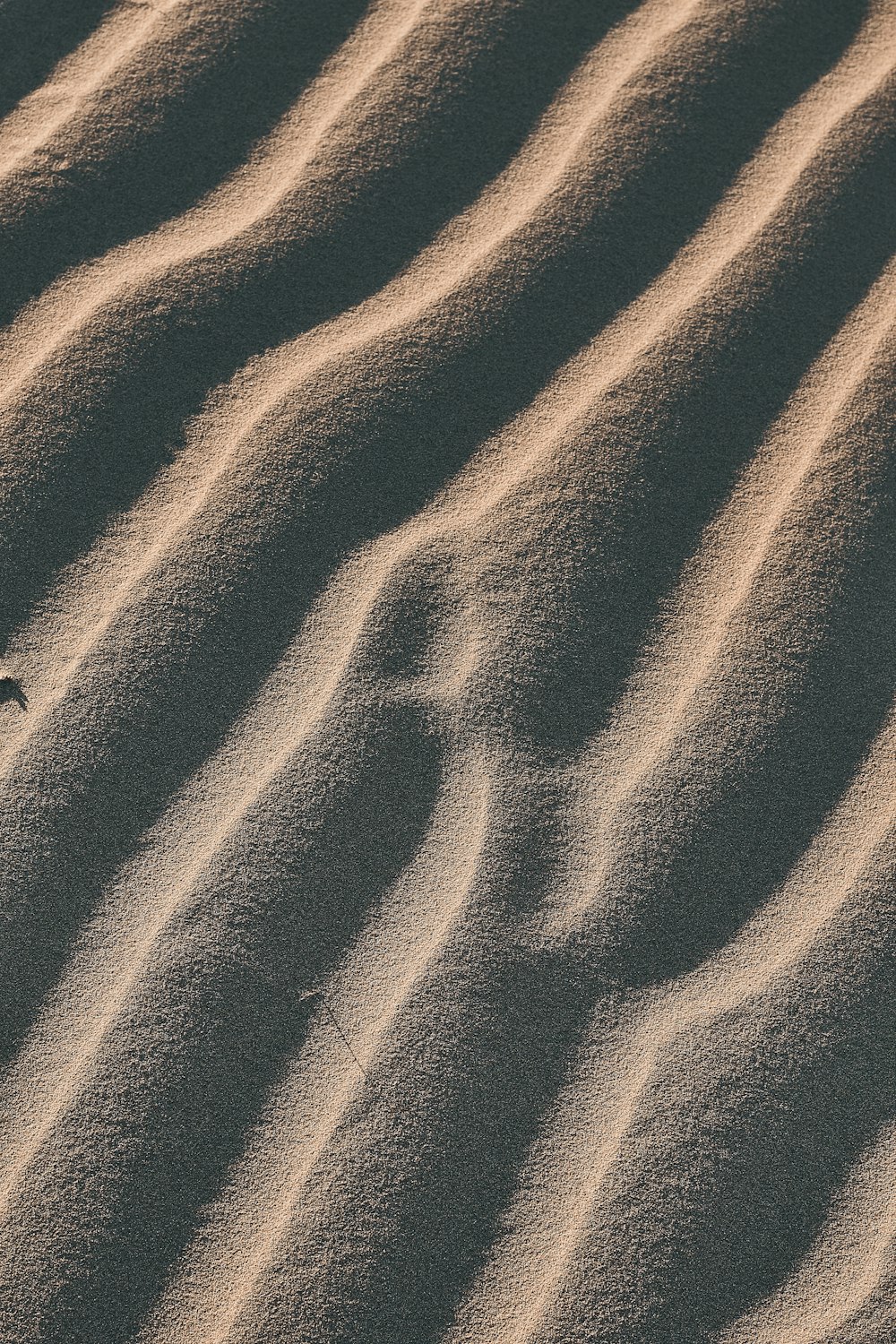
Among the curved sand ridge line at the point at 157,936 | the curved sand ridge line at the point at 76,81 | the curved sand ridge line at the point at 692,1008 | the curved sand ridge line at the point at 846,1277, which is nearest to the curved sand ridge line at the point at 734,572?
the curved sand ridge line at the point at 692,1008

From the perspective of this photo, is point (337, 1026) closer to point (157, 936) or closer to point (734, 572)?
point (157, 936)

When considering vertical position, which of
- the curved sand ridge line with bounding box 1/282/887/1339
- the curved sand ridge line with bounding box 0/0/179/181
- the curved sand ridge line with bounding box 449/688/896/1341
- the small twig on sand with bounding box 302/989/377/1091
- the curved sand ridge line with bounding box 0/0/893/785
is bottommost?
the curved sand ridge line with bounding box 449/688/896/1341

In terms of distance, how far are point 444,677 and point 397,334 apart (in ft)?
1.72

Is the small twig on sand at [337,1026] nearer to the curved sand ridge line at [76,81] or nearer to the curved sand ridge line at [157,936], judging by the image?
the curved sand ridge line at [157,936]

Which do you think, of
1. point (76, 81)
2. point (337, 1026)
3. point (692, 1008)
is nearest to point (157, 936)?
point (337, 1026)

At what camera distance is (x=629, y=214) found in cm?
155

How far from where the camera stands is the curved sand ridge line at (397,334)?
1.39 m

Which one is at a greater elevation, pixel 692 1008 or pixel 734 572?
pixel 734 572

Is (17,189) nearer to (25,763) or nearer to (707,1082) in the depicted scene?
(25,763)

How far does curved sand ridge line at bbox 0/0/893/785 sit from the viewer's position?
4.55 ft

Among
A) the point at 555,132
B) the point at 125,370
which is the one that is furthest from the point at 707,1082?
the point at 555,132

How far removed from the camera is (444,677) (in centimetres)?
136

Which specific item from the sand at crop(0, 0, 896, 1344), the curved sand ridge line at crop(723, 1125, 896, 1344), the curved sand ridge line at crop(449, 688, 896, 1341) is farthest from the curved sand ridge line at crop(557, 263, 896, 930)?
the curved sand ridge line at crop(723, 1125, 896, 1344)

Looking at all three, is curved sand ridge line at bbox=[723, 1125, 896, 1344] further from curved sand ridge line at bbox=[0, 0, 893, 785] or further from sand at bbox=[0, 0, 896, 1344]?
curved sand ridge line at bbox=[0, 0, 893, 785]
